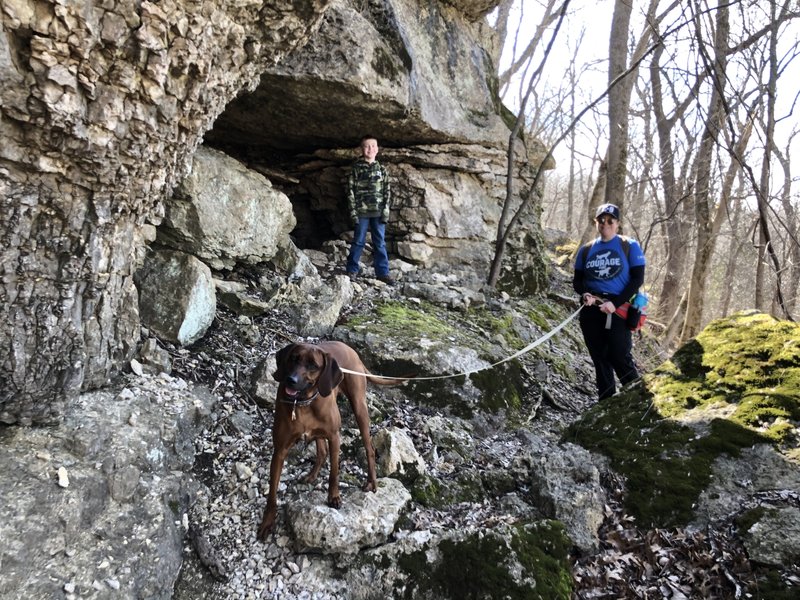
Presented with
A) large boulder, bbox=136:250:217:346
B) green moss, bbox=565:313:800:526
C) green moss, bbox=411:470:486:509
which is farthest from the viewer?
large boulder, bbox=136:250:217:346

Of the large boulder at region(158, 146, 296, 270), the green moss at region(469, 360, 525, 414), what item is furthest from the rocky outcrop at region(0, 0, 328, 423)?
the green moss at region(469, 360, 525, 414)

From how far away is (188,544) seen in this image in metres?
3.03

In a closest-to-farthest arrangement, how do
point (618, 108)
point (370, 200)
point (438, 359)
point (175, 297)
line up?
point (175, 297) → point (438, 359) → point (370, 200) → point (618, 108)

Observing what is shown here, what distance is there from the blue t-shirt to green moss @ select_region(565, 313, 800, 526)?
86 centimetres

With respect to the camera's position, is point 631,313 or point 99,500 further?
point 631,313

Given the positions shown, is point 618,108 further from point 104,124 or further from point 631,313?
point 104,124

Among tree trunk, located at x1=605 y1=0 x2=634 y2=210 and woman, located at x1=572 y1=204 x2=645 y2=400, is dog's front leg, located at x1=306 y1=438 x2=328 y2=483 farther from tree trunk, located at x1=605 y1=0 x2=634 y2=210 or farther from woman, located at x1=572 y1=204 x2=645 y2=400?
tree trunk, located at x1=605 y1=0 x2=634 y2=210

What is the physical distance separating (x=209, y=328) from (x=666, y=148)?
12.8 m

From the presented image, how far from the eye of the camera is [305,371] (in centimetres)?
290

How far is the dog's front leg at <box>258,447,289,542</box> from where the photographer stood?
3.01 meters

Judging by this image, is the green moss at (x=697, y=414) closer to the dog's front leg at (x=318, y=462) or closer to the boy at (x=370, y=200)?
the dog's front leg at (x=318, y=462)

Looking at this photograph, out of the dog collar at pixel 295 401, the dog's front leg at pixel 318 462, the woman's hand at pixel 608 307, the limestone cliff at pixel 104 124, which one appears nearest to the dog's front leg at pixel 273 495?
the dog collar at pixel 295 401

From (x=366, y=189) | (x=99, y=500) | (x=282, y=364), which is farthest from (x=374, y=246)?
(x=99, y=500)

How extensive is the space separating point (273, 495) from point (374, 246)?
444 cm
